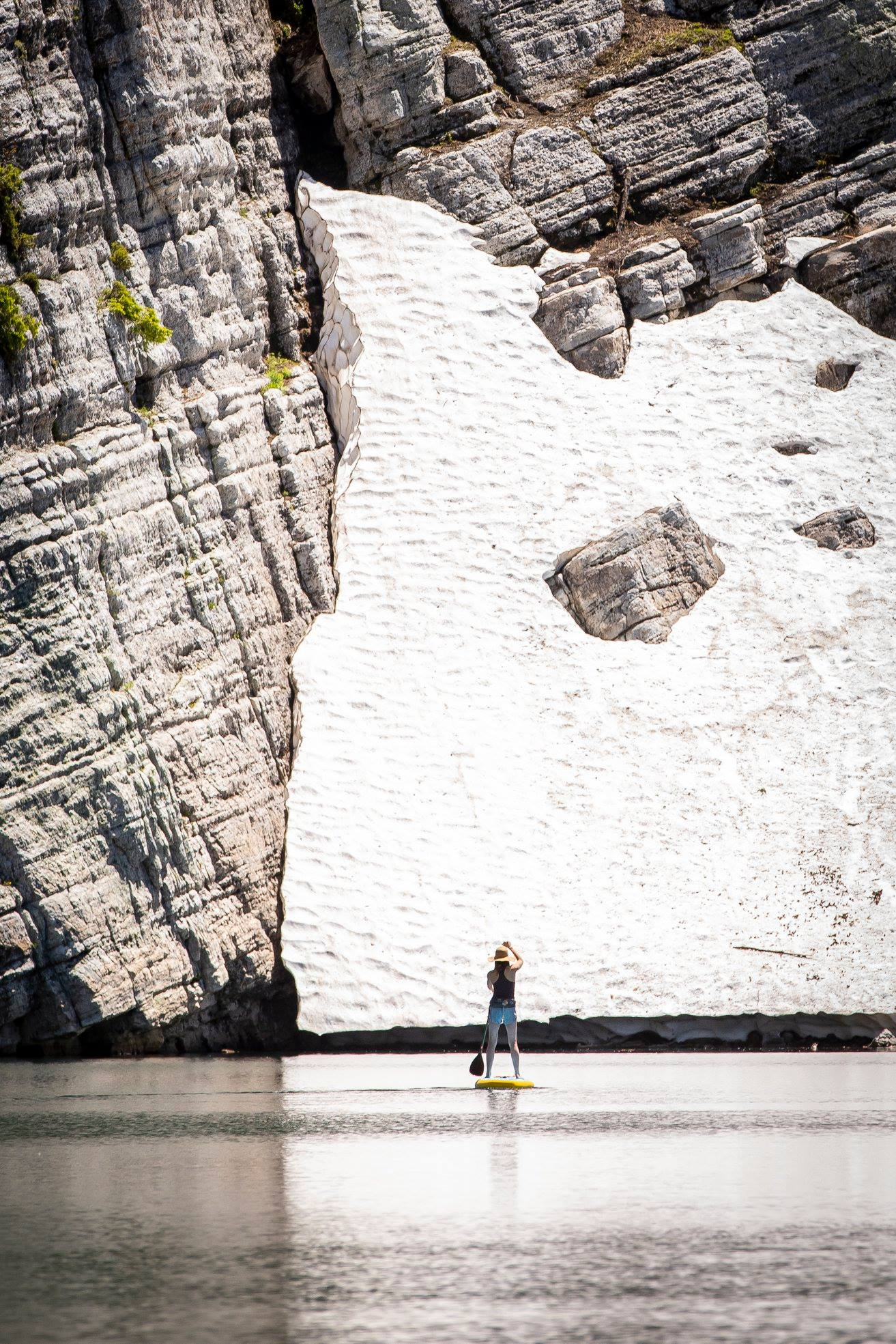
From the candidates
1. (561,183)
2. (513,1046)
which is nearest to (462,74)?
(561,183)

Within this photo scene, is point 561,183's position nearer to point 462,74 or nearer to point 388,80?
point 462,74

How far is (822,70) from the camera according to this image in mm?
27531

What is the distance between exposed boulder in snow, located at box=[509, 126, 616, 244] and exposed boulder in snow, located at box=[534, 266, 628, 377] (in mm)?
1461

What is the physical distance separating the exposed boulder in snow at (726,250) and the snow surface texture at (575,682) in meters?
0.61

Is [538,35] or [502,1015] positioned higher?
[538,35]

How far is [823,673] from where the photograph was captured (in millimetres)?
21250

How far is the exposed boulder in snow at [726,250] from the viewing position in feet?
85.9

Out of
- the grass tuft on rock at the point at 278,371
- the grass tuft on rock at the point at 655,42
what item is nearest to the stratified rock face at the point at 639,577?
the grass tuft on rock at the point at 278,371

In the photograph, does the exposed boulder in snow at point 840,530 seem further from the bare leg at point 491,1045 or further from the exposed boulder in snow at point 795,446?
the bare leg at point 491,1045

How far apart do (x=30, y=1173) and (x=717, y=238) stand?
23178mm

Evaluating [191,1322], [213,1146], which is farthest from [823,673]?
[191,1322]

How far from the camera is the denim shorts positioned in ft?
43.9

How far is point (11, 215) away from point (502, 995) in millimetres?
12775

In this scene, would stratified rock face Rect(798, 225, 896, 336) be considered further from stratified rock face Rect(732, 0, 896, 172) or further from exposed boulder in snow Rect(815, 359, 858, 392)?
stratified rock face Rect(732, 0, 896, 172)
